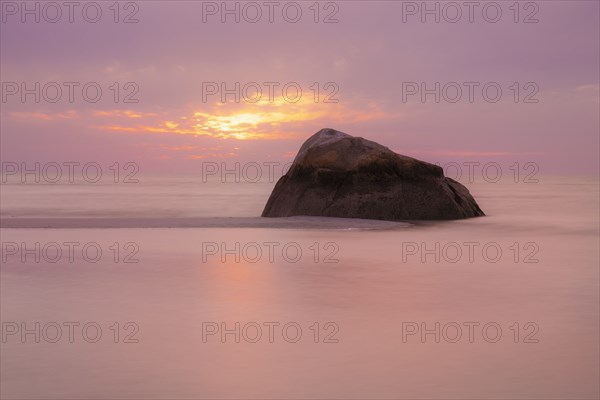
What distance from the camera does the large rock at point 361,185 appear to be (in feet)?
62.1

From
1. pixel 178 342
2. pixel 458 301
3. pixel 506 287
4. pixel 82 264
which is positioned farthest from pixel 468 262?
pixel 178 342

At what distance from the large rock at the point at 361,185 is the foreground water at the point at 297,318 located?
450cm

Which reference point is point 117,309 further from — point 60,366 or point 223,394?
point 223,394

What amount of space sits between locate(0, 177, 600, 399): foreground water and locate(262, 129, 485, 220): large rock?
4500 mm

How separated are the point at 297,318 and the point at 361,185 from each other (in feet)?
39.5

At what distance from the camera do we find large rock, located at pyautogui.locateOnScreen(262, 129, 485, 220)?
1894 cm

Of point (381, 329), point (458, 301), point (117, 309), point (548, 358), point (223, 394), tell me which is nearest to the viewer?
point (223, 394)

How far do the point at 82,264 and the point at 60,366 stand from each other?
5.71 metres

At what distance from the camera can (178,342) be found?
5.96 meters

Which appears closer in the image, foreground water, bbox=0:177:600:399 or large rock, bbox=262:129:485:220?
foreground water, bbox=0:177:600:399

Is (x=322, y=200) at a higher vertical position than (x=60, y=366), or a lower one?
higher

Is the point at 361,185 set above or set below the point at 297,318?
above

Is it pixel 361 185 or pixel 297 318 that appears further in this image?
pixel 361 185

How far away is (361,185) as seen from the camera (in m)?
19.1
